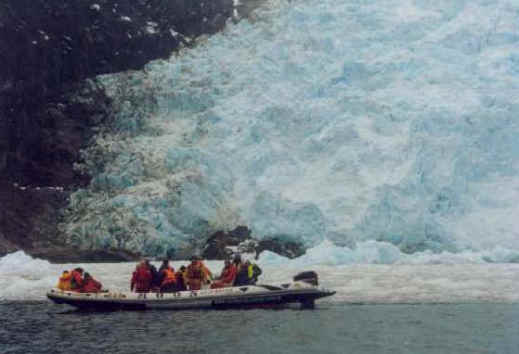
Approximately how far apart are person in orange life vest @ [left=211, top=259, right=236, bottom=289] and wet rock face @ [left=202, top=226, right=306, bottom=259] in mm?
8139

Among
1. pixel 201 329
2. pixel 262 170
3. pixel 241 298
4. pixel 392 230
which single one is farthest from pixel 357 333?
pixel 262 170

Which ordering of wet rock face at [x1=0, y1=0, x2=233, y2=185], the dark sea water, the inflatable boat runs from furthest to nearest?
wet rock face at [x1=0, y1=0, x2=233, y2=185] → the inflatable boat → the dark sea water

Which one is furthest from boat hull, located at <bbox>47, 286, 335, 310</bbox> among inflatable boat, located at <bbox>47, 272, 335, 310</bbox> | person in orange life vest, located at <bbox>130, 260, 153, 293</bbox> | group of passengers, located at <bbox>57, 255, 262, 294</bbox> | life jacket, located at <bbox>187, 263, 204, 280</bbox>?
life jacket, located at <bbox>187, 263, 204, 280</bbox>

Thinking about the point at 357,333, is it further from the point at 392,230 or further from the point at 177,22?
the point at 177,22

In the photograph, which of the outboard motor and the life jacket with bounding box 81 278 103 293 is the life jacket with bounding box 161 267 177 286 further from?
the outboard motor

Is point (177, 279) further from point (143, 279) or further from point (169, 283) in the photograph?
point (143, 279)

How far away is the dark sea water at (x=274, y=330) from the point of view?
33.6 feet

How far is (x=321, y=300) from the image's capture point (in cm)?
1547

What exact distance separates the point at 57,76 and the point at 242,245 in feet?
37.2

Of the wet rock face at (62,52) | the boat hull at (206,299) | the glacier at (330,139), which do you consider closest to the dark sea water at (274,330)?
the boat hull at (206,299)

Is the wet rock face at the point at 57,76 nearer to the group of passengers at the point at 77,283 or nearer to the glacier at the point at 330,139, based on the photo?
the glacier at the point at 330,139

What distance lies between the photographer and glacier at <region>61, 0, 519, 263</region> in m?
22.8

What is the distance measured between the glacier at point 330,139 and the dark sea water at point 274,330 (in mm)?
8060

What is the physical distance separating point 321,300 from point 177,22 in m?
19.3
